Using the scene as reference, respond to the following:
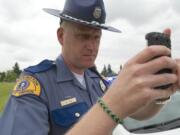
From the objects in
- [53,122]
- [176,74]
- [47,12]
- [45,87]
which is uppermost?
[47,12]

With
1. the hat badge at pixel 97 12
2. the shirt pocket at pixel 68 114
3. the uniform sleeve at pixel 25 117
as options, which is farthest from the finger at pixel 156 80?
the hat badge at pixel 97 12

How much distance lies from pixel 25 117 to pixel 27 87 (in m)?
0.16

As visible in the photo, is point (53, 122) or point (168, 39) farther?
point (53, 122)

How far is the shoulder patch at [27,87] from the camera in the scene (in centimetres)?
187

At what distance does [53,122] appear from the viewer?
194cm

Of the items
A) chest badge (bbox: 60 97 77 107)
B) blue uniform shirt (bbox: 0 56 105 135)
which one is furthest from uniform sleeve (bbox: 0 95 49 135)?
chest badge (bbox: 60 97 77 107)

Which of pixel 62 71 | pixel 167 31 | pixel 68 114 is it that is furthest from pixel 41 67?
pixel 167 31

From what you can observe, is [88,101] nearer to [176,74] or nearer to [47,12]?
[47,12]

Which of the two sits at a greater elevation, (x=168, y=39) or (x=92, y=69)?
(x=168, y=39)

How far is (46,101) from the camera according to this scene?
193 centimetres

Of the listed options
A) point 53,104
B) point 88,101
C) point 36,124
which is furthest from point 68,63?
point 36,124

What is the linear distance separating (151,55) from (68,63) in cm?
115

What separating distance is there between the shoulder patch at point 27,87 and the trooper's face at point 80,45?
1.02 feet

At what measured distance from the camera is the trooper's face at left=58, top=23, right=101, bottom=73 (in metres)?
2.21
